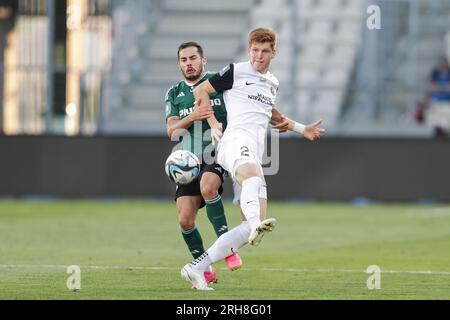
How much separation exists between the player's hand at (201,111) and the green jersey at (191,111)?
0.41 m

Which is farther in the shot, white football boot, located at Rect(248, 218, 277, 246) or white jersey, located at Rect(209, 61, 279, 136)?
white jersey, located at Rect(209, 61, 279, 136)

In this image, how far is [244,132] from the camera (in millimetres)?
9734

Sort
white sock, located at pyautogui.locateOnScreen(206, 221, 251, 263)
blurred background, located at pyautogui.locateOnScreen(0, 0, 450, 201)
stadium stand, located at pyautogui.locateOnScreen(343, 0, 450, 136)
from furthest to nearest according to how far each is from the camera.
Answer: stadium stand, located at pyautogui.locateOnScreen(343, 0, 450, 136) → blurred background, located at pyautogui.locateOnScreen(0, 0, 450, 201) → white sock, located at pyautogui.locateOnScreen(206, 221, 251, 263)

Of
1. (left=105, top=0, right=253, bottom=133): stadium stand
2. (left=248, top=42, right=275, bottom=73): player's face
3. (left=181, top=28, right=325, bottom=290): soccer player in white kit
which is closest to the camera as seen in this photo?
(left=181, top=28, right=325, bottom=290): soccer player in white kit

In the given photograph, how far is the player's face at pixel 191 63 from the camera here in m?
10.2

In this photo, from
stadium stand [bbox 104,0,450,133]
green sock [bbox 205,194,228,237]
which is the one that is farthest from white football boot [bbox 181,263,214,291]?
stadium stand [bbox 104,0,450,133]

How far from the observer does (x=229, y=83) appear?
9867 millimetres

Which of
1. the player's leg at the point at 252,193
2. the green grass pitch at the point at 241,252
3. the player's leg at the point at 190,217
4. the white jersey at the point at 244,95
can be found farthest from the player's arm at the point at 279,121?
the green grass pitch at the point at 241,252

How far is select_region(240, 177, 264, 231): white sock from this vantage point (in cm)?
→ 927

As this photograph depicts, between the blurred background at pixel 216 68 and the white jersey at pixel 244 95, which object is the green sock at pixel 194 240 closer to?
the white jersey at pixel 244 95

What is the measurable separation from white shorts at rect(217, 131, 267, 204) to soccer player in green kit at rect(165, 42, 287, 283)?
0.23 m

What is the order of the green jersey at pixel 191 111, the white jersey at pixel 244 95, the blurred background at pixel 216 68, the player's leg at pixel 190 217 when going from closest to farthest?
the white jersey at pixel 244 95 < the player's leg at pixel 190 217 < the green jersey at pixel 191 111 < the blurred background at pixel 216 68

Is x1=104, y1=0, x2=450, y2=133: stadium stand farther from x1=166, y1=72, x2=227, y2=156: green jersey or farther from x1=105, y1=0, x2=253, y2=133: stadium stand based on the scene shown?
x1=166, y1=72, x2=227, y2=156: green jersey

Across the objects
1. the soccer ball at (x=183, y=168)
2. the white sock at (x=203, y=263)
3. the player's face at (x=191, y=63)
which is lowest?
the white sock at (x=203, y=263)
